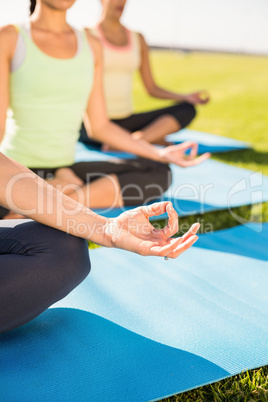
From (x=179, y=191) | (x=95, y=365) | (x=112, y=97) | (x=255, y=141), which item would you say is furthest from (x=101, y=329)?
(x=255, y=141)

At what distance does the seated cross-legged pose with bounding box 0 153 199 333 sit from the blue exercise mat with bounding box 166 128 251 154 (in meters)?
3.60

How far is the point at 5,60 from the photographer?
8.43 feet

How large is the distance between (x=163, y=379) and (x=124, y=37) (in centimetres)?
365

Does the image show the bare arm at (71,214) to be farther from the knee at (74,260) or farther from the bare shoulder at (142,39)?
the bare shoulder at (142,39)

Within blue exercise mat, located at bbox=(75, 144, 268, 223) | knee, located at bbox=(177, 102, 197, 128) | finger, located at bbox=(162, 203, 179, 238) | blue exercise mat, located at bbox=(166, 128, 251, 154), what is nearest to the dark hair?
blue exercise mat, located at bbox=(75, 144, 268, 223)

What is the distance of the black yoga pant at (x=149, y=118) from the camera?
15.7 ft

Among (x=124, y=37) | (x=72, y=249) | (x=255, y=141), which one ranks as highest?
(x=124, y=37)

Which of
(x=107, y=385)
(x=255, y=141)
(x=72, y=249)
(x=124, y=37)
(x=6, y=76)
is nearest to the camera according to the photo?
(x=107, y=385)

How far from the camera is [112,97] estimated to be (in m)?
4.61

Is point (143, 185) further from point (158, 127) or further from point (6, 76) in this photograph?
point (158, 127)

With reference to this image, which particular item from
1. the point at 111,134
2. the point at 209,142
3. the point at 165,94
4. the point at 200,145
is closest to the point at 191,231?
the point at 111,134

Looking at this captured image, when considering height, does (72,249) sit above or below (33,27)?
below

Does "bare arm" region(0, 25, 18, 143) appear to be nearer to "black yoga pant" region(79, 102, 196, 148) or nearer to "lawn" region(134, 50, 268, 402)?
"lawn" region(134, 50, 268, 402)

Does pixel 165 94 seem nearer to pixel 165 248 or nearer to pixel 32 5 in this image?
pixel 32 5
